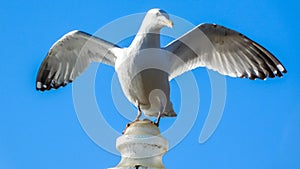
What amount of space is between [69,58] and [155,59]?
300 cm

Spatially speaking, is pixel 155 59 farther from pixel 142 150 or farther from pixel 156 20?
pixel 142 150

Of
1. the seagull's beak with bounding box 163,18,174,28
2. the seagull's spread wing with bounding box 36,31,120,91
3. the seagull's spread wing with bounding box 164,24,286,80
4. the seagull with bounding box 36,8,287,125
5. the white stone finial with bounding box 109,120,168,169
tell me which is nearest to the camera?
the white stone finial with bounding box 109,120,168,169

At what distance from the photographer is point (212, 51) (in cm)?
915

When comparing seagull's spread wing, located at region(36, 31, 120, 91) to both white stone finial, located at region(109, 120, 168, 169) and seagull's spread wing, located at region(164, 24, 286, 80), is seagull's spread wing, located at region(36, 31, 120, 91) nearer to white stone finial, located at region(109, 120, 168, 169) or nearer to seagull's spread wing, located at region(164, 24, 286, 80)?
seagull's spread wing, located at region(164, 24, 286, 80)

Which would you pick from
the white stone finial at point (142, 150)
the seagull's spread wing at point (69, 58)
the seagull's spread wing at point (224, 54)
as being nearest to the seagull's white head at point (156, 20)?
the seagull's spread wing at point (224, 54)

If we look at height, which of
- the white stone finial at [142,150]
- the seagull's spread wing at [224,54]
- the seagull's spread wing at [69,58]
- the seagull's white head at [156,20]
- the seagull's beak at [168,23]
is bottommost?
the white stone finial at [142,150]

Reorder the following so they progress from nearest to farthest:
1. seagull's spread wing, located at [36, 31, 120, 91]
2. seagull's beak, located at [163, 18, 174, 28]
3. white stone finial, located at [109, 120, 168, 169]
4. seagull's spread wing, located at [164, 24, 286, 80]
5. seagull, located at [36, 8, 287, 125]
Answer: white stone finial, located at [109, 120, 168, 169] < seagull, located at [36, 8, 287, 125] < seagull's beak, located at [163, 18, 174, 28] < seagull's spread wing, located at [164, 24, 286, 80] < seagull's spread wing, located at [36, 31, 120, 91]

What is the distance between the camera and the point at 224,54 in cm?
917

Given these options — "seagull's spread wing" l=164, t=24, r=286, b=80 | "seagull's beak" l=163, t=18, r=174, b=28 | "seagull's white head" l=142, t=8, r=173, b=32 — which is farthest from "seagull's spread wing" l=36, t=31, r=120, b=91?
"seagull's beak" l=163, t=18, r=174, b=28

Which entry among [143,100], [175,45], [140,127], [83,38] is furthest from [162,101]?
[83,38]

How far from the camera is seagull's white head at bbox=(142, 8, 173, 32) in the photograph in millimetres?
A: 7359

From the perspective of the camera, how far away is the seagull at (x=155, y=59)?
7.12m

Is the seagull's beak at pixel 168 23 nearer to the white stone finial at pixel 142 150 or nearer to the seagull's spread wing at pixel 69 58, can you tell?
the seagull's spread wing at pixel 69 58

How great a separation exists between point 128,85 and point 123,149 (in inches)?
95.1
